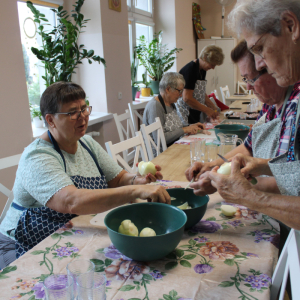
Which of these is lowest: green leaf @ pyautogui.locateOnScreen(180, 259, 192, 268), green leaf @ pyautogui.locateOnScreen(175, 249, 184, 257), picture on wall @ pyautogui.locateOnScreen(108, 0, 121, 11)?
green leaf @ pyautogui.locateOnScreen(180, 259, 192, 268)

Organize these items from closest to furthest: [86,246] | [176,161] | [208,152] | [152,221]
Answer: [86,246], [152,221], [208,152], [176,161]

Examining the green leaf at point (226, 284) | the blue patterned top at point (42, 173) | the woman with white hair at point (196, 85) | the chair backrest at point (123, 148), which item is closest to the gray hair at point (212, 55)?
the woman with white hair at point (196, 85)

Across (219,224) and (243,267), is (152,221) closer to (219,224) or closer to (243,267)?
(219,224)

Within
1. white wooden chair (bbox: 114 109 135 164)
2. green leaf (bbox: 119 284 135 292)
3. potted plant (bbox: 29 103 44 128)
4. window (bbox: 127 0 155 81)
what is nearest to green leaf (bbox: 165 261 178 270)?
green leaf (bbox: 119 284 135 292)

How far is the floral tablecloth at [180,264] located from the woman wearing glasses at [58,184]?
13cm

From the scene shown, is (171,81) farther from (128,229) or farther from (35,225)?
(128,229)

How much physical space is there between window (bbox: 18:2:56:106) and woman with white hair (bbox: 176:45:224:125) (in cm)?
152

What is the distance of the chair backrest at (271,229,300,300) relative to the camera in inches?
31.5

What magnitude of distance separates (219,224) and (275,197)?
31 centimetres

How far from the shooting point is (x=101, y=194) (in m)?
1.17

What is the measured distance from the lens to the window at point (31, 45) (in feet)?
9.34

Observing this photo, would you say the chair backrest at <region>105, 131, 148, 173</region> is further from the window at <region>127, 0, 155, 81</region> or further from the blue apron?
the window at <region>127, 0, 155, 81</region>

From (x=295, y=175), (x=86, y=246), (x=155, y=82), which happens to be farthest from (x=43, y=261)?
(x=155, y=82)

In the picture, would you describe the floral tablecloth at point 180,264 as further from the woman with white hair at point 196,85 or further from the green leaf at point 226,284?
the woman with white hair at point 196,85
